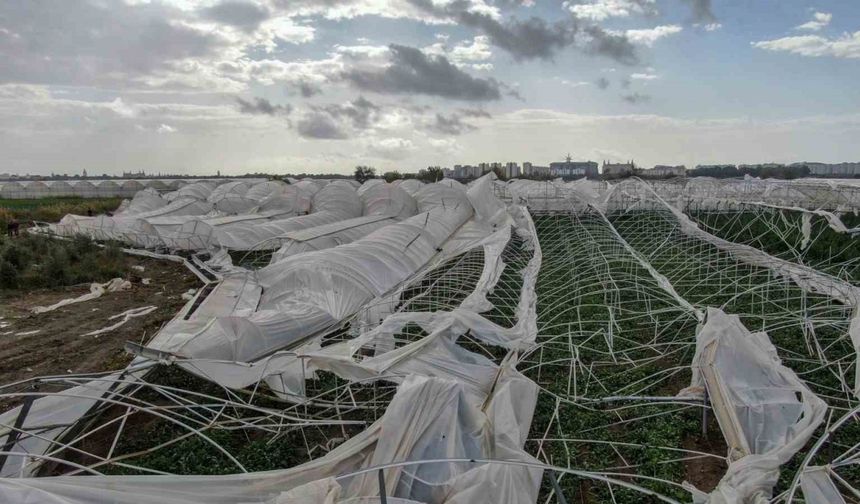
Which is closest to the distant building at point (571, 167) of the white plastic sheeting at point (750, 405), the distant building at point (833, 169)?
the distant building at point (833, 169)

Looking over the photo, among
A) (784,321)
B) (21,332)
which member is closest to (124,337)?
(21,332)

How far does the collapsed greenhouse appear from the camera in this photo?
4.60 meters

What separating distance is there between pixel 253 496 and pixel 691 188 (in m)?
34.3

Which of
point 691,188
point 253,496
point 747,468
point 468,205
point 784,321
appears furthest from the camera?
point 691,188

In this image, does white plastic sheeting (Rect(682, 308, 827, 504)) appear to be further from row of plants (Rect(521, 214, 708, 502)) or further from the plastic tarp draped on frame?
the plastic tarp draped on frame

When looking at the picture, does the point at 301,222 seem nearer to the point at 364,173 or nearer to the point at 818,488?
the point at 818,488

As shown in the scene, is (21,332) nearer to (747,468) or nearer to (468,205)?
(747,468)

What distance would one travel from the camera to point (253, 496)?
4.41 m

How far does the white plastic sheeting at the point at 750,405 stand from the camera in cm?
476

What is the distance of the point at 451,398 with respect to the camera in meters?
5.22

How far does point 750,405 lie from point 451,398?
332 centimetres

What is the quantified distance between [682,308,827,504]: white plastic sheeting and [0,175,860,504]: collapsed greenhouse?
0.02m

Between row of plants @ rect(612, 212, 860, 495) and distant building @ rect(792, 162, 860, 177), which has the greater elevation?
distant building @ rect(792, 162, 860, 177)

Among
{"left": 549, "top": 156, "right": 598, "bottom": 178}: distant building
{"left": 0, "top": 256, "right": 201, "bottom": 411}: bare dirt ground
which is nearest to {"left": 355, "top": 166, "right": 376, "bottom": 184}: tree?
{"left": 549, "top": 156, "right": 598, "bottom": 178}: distant building
